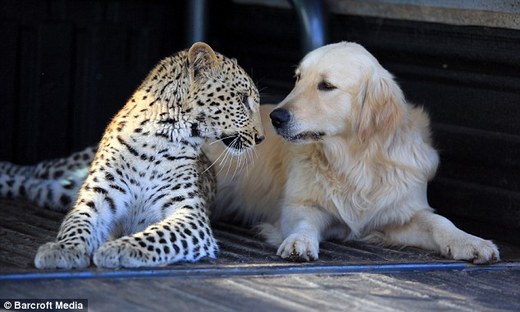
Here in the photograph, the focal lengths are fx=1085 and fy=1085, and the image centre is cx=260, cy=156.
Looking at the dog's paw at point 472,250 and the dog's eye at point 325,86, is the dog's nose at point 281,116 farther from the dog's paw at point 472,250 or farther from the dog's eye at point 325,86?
the dog's paw at point 472,250

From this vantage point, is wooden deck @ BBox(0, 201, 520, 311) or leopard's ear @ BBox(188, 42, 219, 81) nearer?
wooden deck @ BBox(0, 201, 520, 311)

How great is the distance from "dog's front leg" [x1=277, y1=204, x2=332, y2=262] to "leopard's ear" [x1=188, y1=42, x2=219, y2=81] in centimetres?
84

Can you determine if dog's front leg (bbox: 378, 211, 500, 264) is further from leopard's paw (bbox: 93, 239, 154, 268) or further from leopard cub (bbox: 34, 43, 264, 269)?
leopard's paw (bbox: 93, 239, 154, 268)

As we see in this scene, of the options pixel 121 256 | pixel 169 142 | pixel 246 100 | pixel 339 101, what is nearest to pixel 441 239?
pixel 339 101

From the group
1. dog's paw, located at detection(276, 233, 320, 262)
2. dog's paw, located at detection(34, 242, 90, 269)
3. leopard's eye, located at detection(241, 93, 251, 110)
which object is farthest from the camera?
leopard's eye, located at detection(241, 93, 251, 110)

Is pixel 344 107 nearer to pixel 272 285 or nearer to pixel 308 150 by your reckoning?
pixel 308 150

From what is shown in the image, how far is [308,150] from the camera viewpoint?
547 cm

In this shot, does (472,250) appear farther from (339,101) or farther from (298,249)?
(339,101)

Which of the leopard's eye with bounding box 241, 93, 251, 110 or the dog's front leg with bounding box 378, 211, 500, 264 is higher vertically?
the leopard's eye with bounding box 241, 93, 251, 110

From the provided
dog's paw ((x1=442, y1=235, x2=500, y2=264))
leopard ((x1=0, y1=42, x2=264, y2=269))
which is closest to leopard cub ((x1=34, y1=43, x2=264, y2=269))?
leopard ((x1=0, y1=42, x2=264, y2=269))

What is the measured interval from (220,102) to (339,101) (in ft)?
1.97

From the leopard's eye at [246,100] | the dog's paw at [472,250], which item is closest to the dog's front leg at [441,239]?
the dog's paw at [472,250]

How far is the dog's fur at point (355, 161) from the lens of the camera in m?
5.09

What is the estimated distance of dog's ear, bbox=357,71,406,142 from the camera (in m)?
5.17
